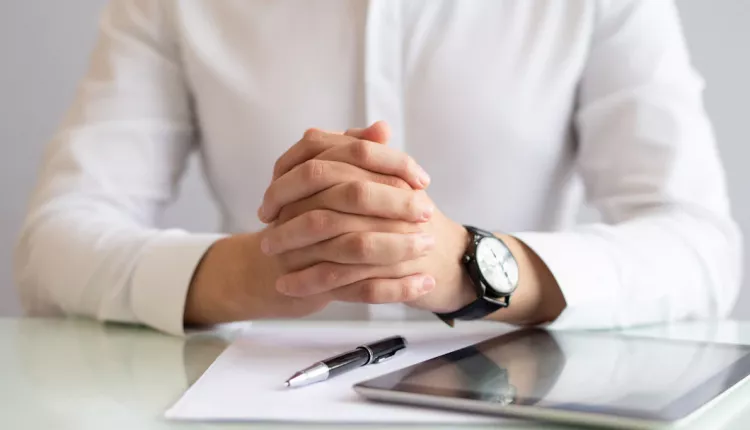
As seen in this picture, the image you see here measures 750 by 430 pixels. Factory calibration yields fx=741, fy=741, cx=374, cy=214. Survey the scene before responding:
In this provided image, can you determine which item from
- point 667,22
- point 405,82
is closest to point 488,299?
point 405,82

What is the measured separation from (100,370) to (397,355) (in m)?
0.24

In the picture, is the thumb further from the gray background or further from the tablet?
the gray background

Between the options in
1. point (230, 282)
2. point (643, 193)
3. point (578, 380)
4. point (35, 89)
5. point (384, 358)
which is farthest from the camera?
point (35, 89)

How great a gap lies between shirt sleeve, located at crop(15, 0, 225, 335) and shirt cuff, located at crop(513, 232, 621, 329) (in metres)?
0.35

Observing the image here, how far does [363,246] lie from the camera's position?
0.61m

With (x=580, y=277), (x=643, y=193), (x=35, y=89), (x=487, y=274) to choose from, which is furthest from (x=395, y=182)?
(x=35, y=89)

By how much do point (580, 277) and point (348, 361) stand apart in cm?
29

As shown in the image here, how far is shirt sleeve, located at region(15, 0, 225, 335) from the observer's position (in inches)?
30.8

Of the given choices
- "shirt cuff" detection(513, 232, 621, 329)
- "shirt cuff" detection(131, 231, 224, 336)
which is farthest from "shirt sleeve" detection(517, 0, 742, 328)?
"shirt cuff" detection(131, 231, 224, 336)

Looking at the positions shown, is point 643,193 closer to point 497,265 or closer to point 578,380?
point 497,265

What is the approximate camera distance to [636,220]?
856 millimetres

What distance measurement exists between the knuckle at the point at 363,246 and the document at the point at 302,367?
0.29 feet

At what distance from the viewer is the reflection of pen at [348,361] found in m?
0.52

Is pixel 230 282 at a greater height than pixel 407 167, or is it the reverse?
pixel 407 167
